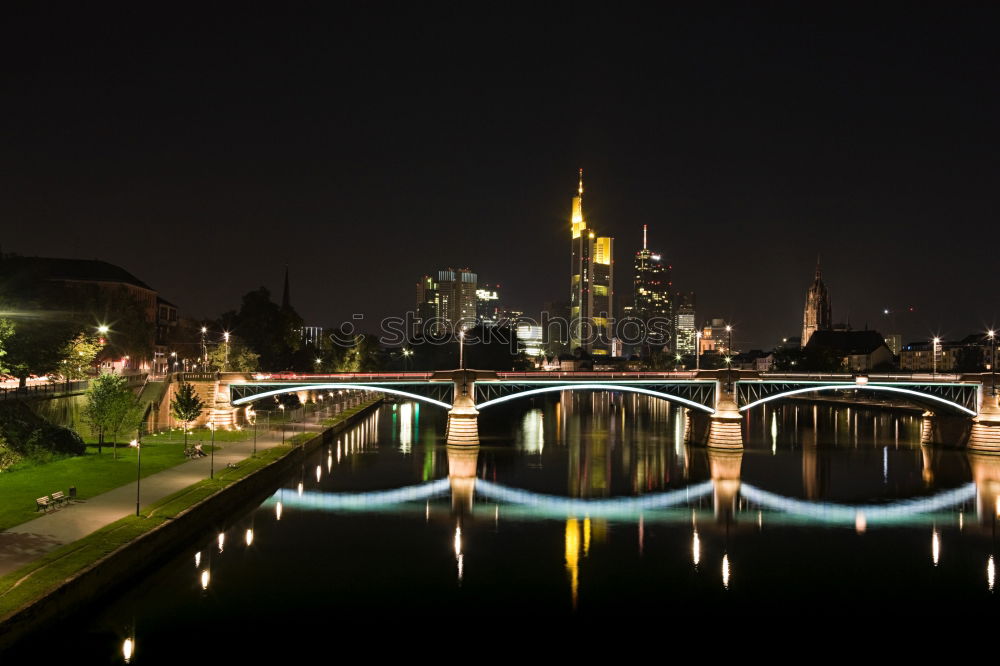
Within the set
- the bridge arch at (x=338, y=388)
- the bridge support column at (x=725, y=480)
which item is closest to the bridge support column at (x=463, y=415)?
the bridge arch at (x=338, y=388)

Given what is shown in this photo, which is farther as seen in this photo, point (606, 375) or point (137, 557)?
point (606, 375)

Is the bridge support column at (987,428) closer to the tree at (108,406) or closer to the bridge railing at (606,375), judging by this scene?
the bridge railing at (606,375)

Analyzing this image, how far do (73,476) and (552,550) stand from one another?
23.3 metres

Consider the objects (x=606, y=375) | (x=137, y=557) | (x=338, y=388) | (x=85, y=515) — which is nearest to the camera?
(x=137, y=557)

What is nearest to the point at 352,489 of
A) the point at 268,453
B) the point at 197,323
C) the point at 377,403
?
the point at 268,453

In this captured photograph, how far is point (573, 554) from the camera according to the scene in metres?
34.6

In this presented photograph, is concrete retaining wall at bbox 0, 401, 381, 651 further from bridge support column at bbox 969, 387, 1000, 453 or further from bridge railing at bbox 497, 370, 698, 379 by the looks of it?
bridge support column at bbox 969, 387, 1000, 453

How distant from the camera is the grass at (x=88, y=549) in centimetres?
2083

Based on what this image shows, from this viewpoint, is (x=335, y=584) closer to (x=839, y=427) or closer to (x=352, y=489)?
(x=352, y=489)

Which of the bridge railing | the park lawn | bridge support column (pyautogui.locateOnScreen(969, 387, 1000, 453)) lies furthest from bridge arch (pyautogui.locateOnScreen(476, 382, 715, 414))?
the park lawn

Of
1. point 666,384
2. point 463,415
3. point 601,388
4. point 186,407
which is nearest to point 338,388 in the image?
point 463,415

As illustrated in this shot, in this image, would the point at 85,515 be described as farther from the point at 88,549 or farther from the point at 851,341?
the point at 851,341

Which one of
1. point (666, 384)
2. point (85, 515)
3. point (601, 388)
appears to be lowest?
point (85, 515)

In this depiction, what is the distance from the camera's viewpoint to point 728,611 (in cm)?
2742
